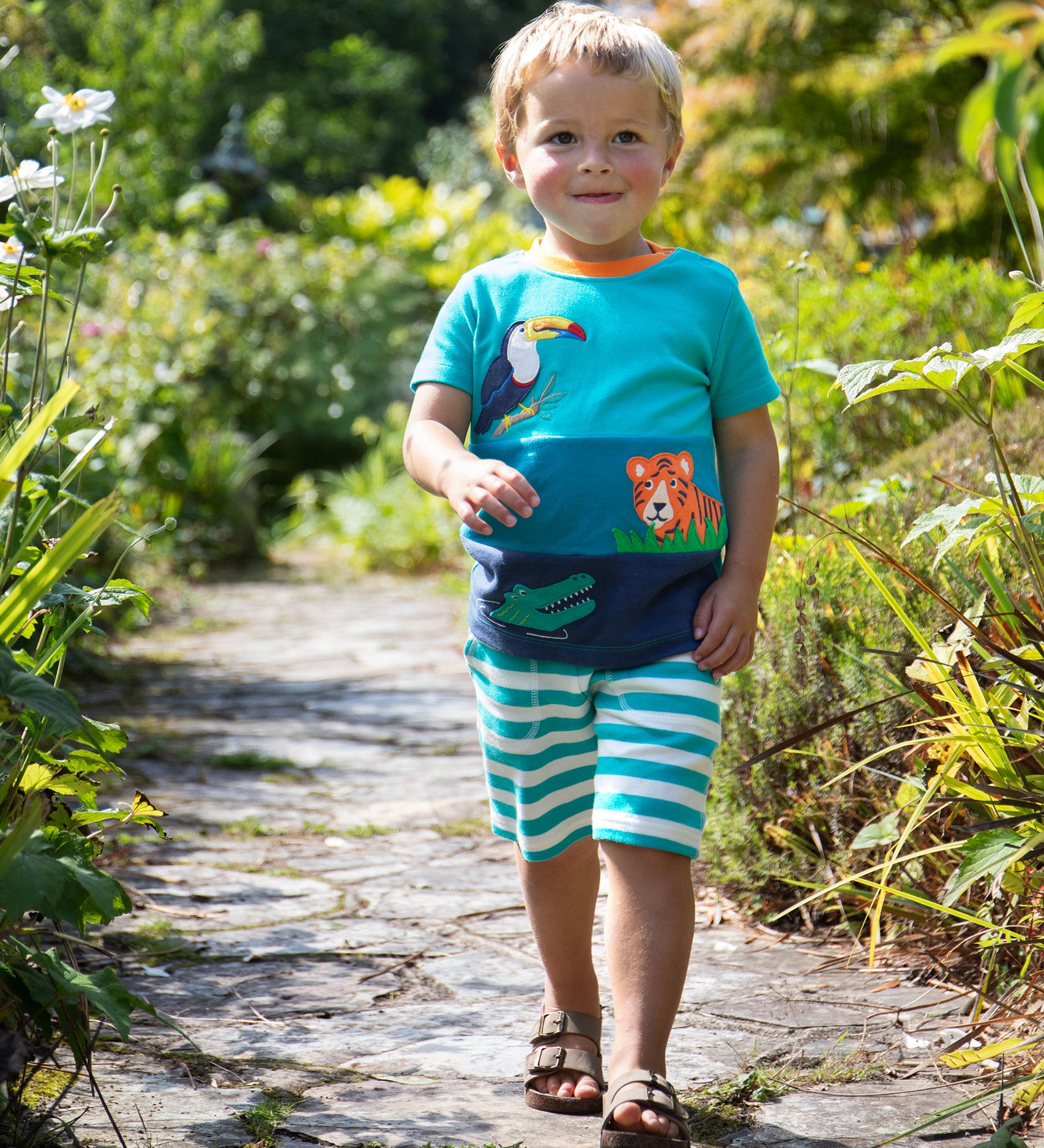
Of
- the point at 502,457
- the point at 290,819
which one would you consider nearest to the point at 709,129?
the point at 290,819

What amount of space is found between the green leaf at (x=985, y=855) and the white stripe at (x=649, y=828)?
33 cm

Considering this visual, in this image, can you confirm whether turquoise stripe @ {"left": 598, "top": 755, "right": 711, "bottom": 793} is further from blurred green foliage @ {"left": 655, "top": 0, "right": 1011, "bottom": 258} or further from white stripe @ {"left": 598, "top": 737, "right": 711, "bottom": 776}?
blurred green foliage @ {"left": 655, "top": 0, "right": 1011, "bottom": 258}

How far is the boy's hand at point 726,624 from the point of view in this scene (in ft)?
5.69

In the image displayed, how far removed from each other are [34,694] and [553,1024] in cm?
97

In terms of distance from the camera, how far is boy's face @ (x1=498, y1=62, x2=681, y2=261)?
1.75 m

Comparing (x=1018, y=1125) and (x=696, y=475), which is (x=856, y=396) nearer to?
(x=696, y=475)

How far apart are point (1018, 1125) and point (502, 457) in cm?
110

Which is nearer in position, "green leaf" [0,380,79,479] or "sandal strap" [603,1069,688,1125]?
"green leaf" [0,380,79,479]

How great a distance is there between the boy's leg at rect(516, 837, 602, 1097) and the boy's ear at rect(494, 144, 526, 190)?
Answer: 3.35 ft

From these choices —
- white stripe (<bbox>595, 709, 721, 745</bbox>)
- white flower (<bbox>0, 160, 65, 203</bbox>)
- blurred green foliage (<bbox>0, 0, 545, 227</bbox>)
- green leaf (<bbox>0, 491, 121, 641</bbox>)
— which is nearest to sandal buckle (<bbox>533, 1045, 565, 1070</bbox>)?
white stripe (<bbox>595, 709, 721, 745</bbox>)

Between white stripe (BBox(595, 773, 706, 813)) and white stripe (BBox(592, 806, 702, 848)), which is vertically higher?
white stripe (BBox(595, 773, 706, 813))

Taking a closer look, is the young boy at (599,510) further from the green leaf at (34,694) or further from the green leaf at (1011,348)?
the green leaf at (34,694)

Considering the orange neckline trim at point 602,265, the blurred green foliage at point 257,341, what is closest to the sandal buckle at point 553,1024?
the orange neckline trim at point 602,265

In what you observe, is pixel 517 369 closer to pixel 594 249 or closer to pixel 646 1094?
pixel 594 249
